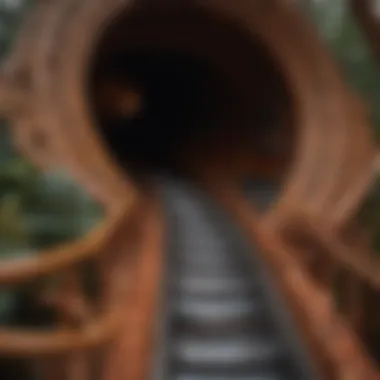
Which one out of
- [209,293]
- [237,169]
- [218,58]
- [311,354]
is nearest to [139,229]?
[209,293]

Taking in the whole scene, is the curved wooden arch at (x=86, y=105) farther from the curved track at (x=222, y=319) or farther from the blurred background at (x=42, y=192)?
the curved track at (x=222, y=319)

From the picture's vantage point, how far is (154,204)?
3980mm

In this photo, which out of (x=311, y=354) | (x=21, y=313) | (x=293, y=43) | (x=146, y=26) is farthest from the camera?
(x=146, y=26)

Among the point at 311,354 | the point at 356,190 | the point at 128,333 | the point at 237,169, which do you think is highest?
the point at 237,169

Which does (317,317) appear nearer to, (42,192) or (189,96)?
(42,192)

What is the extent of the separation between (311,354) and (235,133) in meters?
2.22

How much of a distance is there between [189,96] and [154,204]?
1881 mm

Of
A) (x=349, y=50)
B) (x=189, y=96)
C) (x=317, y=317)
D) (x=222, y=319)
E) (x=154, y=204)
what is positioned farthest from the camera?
(x=189, y=96)

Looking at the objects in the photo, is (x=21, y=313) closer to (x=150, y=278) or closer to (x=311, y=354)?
(x=150, y=278)

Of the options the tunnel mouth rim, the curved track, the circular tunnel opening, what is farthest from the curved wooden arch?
the curved track

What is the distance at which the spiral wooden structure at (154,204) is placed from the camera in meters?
2.11

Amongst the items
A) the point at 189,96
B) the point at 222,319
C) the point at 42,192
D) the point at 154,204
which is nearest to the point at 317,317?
the point at 222,319

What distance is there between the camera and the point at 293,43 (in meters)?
3.32

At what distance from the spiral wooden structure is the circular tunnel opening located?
0.12ft
